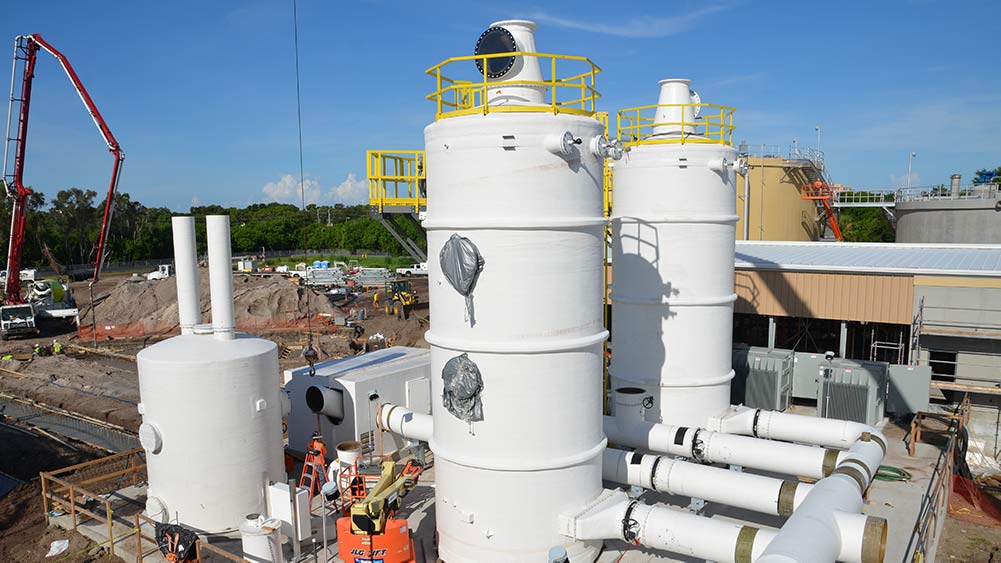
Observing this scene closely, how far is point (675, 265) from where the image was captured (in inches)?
563

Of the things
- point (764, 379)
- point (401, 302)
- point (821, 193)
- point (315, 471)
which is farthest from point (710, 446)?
point (821, 193)

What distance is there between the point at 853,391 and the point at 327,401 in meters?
13.2

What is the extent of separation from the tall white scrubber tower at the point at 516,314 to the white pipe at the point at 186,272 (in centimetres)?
621

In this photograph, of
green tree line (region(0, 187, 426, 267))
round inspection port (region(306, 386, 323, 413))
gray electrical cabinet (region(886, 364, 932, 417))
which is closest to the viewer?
round inspection port (region(306, 386, 323, 413))

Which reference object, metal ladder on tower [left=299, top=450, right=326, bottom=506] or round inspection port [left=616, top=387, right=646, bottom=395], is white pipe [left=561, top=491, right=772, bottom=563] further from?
metal ladder on tower [left=299, top=450, right=326, bottom=506]

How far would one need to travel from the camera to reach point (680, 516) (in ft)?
31.3

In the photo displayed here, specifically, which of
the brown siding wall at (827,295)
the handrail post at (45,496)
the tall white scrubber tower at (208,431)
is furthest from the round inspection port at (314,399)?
the brown siding wall at (827,295)

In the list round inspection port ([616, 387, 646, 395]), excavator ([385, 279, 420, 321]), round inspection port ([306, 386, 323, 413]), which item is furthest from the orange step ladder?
excavator ([385, 279, 420, 321])

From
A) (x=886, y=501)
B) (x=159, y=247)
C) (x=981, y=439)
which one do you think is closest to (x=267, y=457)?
(x=886, y=501)

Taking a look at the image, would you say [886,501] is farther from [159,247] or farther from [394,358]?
[159,247]

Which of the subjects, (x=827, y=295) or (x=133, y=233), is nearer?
(x=827, y=295)

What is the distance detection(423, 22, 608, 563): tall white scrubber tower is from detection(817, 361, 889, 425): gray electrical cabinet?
9.89 m

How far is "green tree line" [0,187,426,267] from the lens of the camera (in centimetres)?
7825

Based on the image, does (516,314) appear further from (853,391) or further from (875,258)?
(875,258)
